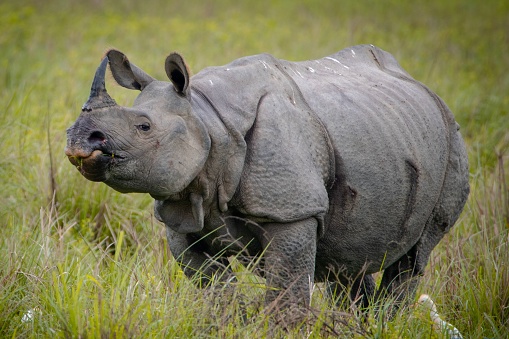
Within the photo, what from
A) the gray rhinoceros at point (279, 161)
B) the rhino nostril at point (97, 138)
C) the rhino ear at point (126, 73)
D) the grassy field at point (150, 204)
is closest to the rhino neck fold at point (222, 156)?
the gray rhinoceros at point (279, 161)

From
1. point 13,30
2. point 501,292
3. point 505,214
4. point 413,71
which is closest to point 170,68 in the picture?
point 501,292

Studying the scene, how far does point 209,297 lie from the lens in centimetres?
412

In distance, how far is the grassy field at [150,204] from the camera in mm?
4242

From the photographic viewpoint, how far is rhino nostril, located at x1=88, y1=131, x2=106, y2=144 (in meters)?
3.81

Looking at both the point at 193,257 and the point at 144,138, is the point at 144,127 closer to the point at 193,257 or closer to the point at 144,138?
the point at 144,138

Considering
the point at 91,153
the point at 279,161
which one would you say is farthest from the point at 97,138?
the point at 279,161

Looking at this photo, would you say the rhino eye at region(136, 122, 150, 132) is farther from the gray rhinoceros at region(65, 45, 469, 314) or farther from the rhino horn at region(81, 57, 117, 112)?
the rhino horn at region(81, 57, 117, 112)

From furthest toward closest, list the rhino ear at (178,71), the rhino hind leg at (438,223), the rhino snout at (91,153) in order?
the rhino hind leg at (438,223), the rhino ear at (178,71), the rhino snout at (91,153)

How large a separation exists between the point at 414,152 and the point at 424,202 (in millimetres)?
318

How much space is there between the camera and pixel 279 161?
434 cm

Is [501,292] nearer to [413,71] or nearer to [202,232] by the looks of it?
[202,232]

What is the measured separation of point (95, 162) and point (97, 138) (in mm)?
113

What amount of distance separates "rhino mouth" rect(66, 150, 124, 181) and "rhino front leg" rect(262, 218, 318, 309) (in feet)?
2.94

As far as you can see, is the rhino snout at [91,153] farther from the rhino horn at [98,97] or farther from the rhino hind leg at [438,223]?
the rhino hind leg at [438,223]
